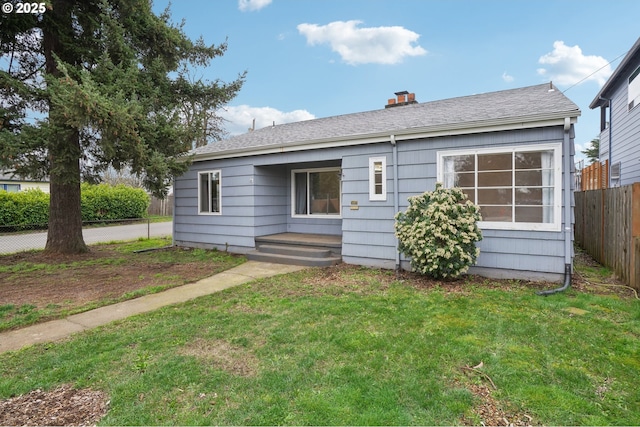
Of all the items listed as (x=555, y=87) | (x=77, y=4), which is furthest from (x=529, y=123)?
(x=77, y=4)

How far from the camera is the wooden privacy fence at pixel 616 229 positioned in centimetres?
504

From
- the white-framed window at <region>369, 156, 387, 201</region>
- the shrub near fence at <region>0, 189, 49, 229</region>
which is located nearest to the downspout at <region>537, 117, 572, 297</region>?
the white-framed window at <region>369, 156, 387, 201</region>

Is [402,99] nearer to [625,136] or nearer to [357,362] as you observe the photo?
[625,136]

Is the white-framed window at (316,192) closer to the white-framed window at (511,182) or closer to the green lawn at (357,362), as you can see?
the white-framed window at (511,182)

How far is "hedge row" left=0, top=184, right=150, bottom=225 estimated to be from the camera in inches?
591

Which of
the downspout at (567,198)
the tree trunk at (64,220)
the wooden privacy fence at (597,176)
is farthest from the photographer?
the wooden privacy fence at (597,176)

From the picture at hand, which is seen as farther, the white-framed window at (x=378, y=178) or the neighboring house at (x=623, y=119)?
the neighboring house at (x=623, y=119)

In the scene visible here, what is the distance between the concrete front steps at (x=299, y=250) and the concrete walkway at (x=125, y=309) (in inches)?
17.2

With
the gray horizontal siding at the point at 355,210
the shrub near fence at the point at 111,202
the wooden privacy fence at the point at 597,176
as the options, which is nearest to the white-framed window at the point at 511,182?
the gray horizontal siding at the point at 355,210

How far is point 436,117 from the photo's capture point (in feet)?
22.0

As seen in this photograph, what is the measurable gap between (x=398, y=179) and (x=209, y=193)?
18.0 ft

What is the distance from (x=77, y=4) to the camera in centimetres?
776

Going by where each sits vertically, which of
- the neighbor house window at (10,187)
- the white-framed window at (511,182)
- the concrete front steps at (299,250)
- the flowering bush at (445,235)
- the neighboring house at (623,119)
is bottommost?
the concrete front steps at (299,250)

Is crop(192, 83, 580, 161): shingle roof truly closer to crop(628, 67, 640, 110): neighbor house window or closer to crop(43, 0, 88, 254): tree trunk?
crop(43, 0, 88, 254): tree trunk
